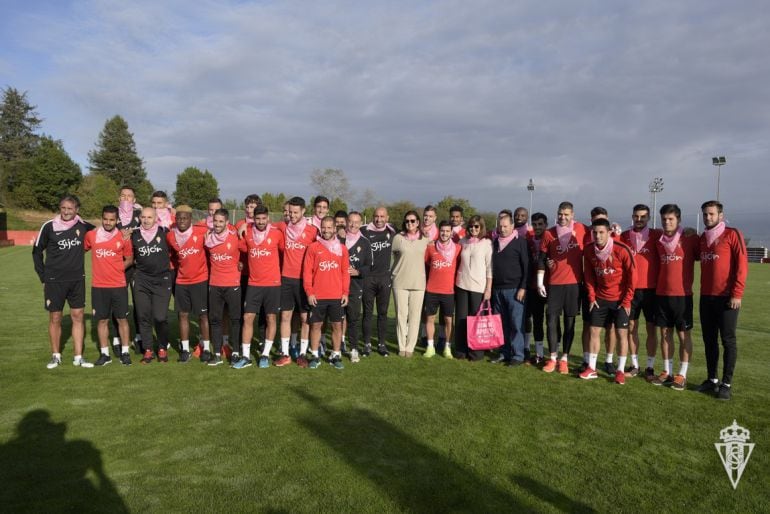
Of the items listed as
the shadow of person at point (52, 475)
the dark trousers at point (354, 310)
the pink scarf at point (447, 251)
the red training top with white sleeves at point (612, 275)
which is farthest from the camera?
the pink scarf at point (447, 251)

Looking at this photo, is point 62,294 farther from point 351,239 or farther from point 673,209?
point 673,209

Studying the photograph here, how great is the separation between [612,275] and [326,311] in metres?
3.53

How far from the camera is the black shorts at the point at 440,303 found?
22.9 feet

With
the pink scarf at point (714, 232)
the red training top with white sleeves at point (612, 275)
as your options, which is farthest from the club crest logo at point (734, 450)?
the pink scarf at point (714, 232)

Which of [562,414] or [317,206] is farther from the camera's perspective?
[317,206]

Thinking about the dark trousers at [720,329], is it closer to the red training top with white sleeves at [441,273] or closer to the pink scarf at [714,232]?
the pink scarf at [714,232]

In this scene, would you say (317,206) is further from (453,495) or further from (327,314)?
(453,495)

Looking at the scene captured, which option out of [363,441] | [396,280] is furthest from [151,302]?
[363,441]

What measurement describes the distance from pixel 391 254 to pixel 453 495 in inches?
171

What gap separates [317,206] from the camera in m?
6.71

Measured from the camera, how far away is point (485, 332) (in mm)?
6531

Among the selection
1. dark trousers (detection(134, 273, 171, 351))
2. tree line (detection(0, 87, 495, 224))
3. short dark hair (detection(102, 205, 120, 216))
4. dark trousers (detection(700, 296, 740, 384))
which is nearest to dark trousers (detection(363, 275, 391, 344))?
dark trousers (detection(134, 273, 171, 351))

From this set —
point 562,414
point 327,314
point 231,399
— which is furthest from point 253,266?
point 562,414

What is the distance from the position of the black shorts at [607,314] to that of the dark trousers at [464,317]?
4.96ft
